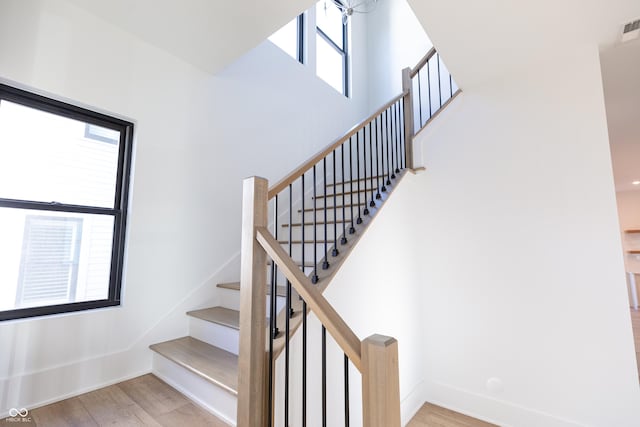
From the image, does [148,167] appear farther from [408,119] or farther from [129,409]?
[408,119]

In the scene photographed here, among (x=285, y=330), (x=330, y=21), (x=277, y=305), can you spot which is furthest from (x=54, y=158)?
(x=330, y=21)

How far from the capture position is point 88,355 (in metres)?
1.94

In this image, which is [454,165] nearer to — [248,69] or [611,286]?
[611,286]

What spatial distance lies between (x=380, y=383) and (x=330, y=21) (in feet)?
16.8

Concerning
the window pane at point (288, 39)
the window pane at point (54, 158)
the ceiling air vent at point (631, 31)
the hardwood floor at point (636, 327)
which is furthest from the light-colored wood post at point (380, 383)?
the hardwood floor at point (636, 327)

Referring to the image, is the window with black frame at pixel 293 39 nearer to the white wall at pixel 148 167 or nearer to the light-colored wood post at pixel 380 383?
the white wall at pixel 148 167

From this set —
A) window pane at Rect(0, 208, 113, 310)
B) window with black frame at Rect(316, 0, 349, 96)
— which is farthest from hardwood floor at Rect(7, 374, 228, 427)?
window with black frame at Rect(316, 0, 349, 96)

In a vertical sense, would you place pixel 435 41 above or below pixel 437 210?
above

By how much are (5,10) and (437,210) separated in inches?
132

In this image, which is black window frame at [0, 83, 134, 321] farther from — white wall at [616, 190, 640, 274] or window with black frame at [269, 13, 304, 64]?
white wall at [616, 190, 640, 274]

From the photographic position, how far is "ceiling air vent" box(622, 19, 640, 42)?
188 centimetres

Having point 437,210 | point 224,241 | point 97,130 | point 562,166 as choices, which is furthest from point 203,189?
point 562,166

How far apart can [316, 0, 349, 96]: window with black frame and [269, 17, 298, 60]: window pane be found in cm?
43

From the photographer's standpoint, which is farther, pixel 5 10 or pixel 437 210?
pixel 437 210
